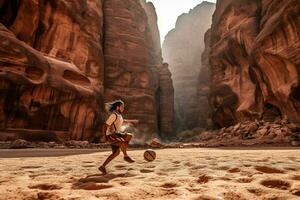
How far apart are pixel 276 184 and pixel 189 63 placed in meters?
77.4

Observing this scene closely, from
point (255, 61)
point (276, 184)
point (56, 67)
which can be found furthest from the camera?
point (255, 61)

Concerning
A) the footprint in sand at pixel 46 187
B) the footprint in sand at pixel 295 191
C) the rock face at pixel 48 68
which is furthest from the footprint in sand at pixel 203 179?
the rock face at pixel 48 68

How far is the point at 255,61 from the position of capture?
75.3 ft

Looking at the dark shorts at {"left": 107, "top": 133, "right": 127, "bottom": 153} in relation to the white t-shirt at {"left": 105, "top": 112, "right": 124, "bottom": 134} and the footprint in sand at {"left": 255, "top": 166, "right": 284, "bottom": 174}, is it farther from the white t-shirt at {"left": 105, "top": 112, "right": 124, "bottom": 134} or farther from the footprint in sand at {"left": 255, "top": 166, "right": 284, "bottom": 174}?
the footprint in sand at {"left": 255, "top": 166, "right": 284, "bottom": 174}

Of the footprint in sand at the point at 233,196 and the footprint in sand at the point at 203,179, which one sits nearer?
the footprint in sand at the point at 233,196

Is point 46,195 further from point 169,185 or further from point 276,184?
point 276,184

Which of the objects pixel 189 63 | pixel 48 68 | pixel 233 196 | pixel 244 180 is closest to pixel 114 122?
pixel 244 180

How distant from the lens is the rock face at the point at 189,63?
58822 mm

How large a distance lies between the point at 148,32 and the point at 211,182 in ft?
147

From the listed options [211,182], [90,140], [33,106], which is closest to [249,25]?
[90,140]

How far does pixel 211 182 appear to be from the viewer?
3.85 m

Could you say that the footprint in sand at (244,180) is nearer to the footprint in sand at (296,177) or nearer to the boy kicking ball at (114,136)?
the footprint in sand at (296,177)

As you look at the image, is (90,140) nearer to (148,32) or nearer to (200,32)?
(148,32)

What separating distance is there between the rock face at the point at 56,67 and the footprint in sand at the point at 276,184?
16.1m
